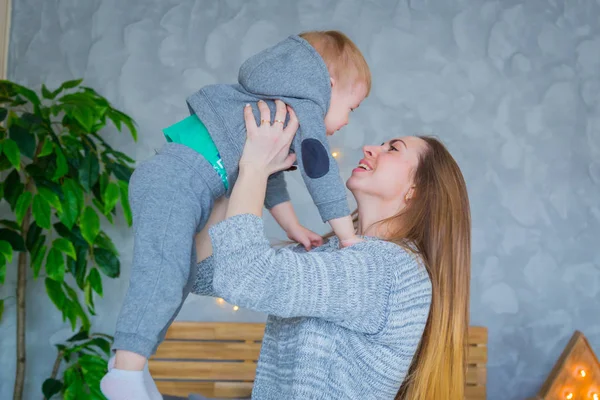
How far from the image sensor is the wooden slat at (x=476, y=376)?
289cm

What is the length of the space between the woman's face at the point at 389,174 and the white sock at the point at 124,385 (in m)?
0.62

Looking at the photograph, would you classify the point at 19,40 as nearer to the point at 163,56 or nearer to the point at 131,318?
the point at 163,56

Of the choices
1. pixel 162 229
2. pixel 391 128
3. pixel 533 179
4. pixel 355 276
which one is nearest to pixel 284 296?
pixel 355 276

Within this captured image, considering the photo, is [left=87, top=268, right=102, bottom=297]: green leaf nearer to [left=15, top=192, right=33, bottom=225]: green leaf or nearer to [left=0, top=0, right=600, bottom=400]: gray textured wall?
[left=15, top=192, right=33, bottom=225]: green leaf

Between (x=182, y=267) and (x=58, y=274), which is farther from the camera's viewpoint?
(x=58, y=274)

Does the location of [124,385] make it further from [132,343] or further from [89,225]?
[89,225]

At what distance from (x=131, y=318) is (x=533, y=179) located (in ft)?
7.79

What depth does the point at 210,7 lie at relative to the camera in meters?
2.97

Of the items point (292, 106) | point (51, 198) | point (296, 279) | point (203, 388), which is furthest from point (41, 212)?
point (296, 279)

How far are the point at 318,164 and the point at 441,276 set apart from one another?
0.34 m

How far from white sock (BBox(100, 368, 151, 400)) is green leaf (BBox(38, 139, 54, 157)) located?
127cm

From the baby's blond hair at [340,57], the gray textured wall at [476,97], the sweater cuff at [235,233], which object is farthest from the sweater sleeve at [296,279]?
the gray textured wall at [476,97]

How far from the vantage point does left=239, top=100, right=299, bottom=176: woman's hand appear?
4.03 ft

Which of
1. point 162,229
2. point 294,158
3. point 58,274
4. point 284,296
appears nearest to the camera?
point 284,296
